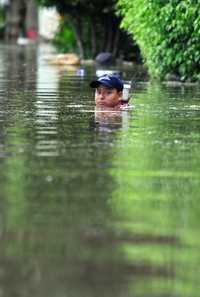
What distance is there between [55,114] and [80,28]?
914 inches

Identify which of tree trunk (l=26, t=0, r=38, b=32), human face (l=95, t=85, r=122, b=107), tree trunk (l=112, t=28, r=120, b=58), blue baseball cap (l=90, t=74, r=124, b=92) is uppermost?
blue baseball cap (l=90, t=74, r=124, b=92)

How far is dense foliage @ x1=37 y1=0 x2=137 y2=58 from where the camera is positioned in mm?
33688

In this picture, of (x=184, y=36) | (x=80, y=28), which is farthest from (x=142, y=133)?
(x=80, y=28)

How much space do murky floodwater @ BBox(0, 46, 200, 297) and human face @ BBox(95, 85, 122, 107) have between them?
82 centimetres

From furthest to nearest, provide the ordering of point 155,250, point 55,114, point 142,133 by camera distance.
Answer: point 55,114
point 142,133
point 155,250

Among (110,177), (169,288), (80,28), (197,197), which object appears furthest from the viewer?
(80,28)

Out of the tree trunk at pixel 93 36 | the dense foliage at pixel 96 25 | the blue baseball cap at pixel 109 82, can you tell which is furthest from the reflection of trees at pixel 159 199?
the tree trunk at pixel 93 36

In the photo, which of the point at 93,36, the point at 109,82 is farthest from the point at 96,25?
the point at 109,82

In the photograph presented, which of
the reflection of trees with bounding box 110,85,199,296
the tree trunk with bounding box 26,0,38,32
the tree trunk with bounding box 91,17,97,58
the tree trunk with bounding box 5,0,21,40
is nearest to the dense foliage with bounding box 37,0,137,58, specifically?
the tree trunk with bounding box 91,17,97,58

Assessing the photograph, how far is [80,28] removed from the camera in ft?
120

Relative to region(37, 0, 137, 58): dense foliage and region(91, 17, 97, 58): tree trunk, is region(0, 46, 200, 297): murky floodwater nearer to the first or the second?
region(37, 0, 137, 58): dense foliage

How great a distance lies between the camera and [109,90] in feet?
47.6

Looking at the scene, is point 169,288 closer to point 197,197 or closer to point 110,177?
point 197,197

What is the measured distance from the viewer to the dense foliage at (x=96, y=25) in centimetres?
3369
